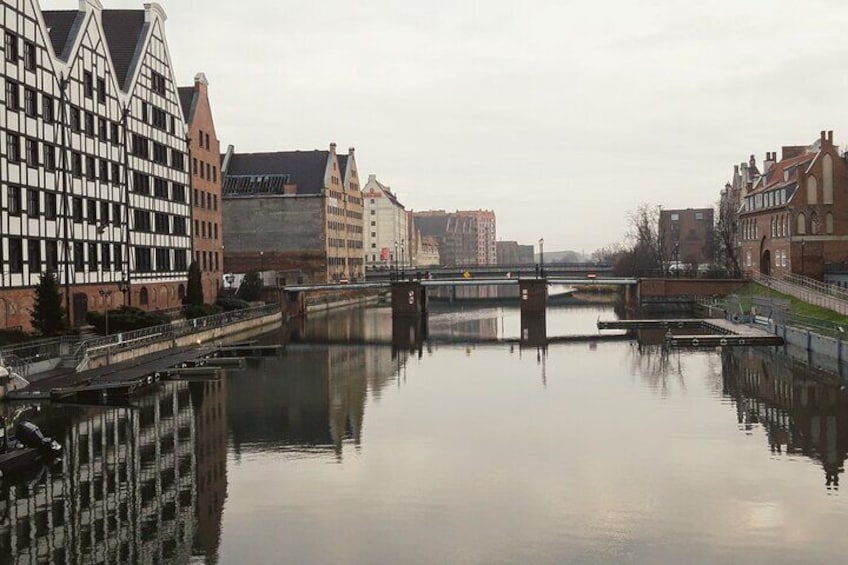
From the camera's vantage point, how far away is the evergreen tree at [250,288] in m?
86.5

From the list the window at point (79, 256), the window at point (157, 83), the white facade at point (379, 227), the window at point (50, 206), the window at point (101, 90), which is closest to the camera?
the window at point (50, 206)

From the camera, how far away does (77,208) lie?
55562mm

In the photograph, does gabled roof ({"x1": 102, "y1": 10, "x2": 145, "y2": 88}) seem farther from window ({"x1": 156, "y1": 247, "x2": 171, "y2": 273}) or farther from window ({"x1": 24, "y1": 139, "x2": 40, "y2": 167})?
window ({"x1": 24, "y1": 139, "x2": 40, "y2": 167})

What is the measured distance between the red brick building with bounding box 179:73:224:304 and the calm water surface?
35300 mm

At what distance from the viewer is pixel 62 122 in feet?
174

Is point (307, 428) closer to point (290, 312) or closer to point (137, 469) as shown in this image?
point (137, 469)

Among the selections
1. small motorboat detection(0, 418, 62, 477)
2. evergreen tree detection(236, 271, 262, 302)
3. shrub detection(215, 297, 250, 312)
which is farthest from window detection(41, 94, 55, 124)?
evergreen tree detection(236, 271, 262, 302)

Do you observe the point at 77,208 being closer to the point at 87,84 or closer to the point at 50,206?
the point at 50,206

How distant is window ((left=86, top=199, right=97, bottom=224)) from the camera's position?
2249 inches

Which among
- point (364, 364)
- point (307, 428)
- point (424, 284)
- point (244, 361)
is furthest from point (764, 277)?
point (307, 428)

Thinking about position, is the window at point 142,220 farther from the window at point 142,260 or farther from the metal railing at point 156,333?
the metal railing at point 156,333

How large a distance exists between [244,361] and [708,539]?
3910 centimetres

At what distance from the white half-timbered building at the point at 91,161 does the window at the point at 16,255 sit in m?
0.09

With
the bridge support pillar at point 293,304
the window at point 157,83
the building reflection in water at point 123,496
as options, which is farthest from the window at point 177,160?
the building reflection in water at point 123,496
